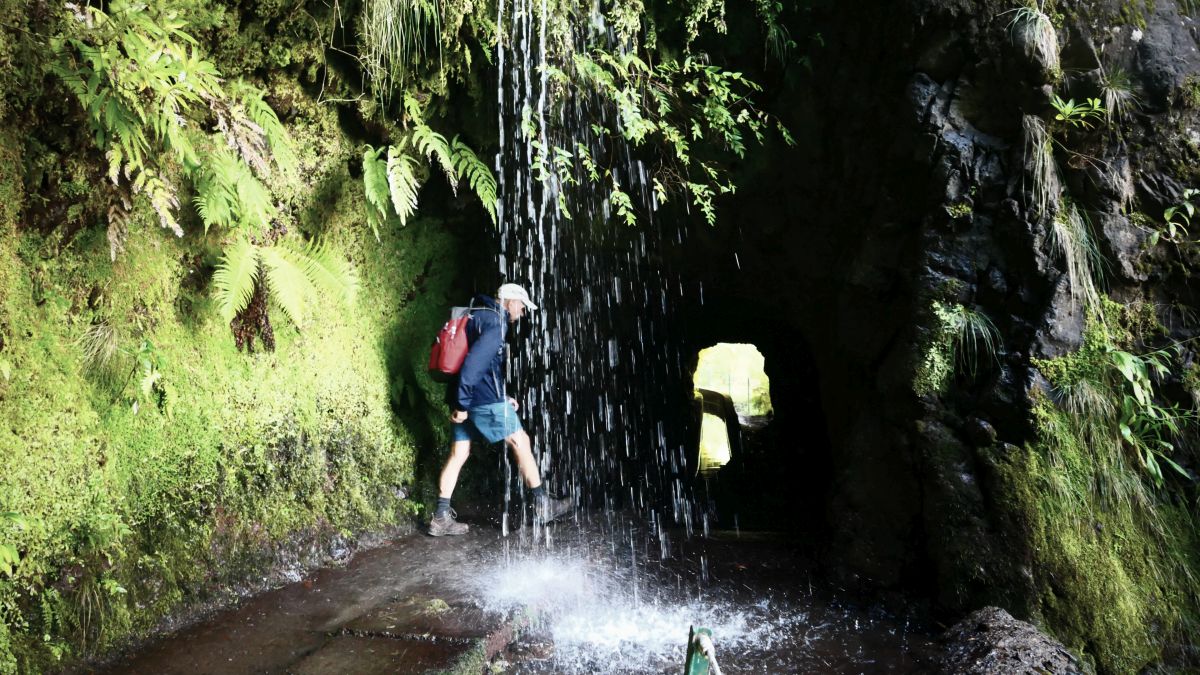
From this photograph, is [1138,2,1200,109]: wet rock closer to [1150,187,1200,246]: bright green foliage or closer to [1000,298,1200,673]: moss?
[1150,187,1200,246]: bright green foliage

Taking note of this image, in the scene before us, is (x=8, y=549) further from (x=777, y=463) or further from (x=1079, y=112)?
(x=777, y=463)

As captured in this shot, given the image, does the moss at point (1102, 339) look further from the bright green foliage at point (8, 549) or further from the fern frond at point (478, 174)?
the bright green foliage at point (8, 549)

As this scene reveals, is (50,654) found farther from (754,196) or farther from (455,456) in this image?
(754,196)

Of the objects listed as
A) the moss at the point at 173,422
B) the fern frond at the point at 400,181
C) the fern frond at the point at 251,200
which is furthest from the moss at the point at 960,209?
the fern frond at the point at 251,200

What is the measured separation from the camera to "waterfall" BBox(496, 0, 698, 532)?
6.49m

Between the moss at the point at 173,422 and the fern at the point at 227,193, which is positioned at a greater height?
the fern at the point at 227,193

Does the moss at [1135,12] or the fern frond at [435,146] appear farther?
the fern frond at [435,146]

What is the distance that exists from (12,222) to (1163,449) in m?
7.36

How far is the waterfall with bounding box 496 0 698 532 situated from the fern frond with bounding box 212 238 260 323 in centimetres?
248

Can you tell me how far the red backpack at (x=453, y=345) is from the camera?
6422 mm

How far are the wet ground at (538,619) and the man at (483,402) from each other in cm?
45

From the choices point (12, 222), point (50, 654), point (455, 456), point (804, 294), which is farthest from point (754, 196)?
point (50, 654)

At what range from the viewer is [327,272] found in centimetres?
535

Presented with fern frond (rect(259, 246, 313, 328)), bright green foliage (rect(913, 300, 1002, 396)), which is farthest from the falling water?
fern frond (rect(259, 246, 313, 328))
